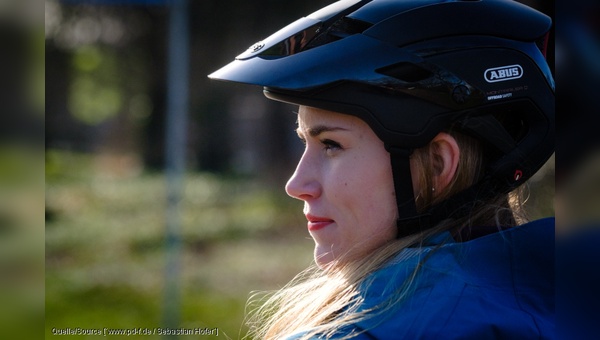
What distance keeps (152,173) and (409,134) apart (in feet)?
22.2

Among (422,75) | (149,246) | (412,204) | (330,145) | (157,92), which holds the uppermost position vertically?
(157,92)

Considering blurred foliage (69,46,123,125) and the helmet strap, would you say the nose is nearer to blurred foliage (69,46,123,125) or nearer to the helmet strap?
the helmet strap

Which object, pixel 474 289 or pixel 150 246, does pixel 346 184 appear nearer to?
pixel 474 289

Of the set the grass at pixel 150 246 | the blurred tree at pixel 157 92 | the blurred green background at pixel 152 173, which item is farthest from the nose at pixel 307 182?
the blurred tree at pixel 157 92

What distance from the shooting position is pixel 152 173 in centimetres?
809

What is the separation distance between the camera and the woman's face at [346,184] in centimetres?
158

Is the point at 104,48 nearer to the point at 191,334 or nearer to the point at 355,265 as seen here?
the point at 191,334

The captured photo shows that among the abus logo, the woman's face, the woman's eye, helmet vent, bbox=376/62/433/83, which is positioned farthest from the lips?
the abus logo

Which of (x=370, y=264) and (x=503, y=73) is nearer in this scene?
→ (x=370, y=264)

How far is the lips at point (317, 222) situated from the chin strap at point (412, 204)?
6.0 inches

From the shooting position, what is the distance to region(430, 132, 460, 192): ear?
1.62 m

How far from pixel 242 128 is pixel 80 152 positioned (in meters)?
1.96

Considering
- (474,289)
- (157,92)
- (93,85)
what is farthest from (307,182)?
(157,92)

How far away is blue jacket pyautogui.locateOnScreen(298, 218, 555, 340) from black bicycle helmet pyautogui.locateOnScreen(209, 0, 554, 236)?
14cm
